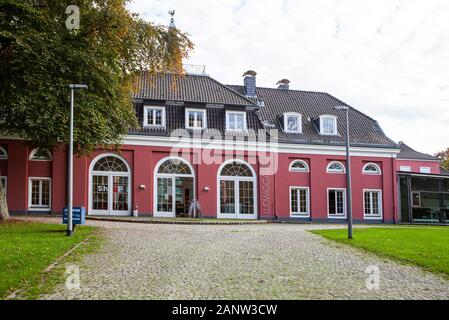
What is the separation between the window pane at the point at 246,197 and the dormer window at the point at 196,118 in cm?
420

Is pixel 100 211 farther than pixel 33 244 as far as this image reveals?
Yes

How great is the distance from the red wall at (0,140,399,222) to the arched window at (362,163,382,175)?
267mm

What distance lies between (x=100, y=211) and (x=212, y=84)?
10.7 metres

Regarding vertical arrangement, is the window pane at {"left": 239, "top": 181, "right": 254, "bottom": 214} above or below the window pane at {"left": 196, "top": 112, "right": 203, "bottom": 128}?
below

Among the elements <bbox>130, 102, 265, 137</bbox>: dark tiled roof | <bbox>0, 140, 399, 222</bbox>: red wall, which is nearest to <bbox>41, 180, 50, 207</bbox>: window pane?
<bbox>0, 140, 399, 222</bbox>: red wall

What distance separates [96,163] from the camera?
2666cm

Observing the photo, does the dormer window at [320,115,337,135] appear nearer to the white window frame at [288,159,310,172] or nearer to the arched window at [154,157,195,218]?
the white window frame at [288,159,310,172]

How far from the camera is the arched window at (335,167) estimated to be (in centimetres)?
2997

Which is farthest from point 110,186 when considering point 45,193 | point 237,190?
point 237,190

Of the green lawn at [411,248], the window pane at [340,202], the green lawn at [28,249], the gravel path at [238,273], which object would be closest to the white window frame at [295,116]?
the window pane at [340,202]

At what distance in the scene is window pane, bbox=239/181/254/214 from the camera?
28.3m
